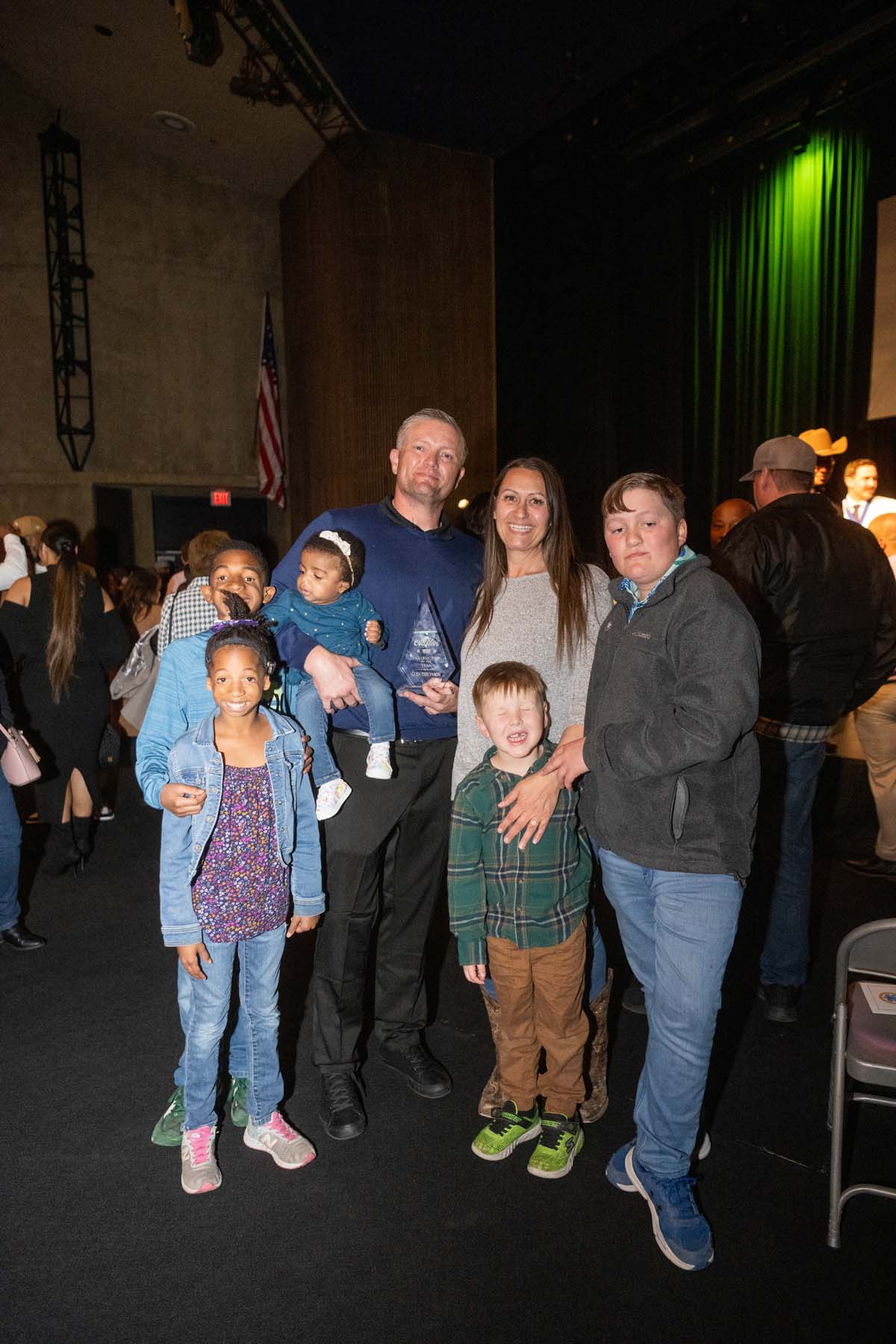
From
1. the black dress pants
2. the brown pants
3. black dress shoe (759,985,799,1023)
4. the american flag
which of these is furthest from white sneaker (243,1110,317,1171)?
the american flag

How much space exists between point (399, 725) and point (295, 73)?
826 centimetres

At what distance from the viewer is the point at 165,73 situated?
27.6ft

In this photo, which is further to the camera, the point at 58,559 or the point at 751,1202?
the point at 58,559

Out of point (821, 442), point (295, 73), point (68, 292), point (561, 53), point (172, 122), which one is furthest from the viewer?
point (68, 292)

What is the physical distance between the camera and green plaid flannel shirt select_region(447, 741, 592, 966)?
212 centimetres

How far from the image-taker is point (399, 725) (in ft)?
8.02

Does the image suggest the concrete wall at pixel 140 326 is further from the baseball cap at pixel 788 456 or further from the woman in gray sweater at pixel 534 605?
the woman in gray sweater at pixel 534 605

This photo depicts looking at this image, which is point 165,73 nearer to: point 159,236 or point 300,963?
point 159,236

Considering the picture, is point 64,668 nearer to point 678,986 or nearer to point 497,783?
point 497,783

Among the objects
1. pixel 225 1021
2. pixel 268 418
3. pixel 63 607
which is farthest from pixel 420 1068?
pixel 268 418

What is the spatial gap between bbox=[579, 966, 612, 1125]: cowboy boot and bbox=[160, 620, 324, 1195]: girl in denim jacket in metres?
0.85

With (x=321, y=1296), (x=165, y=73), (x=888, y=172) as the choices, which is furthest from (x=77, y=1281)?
(x=165, y=73)

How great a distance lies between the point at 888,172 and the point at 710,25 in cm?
228

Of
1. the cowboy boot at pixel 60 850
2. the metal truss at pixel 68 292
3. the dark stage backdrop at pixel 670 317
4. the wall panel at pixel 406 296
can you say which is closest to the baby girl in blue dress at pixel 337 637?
the cowboy boot at pixel 60 850
